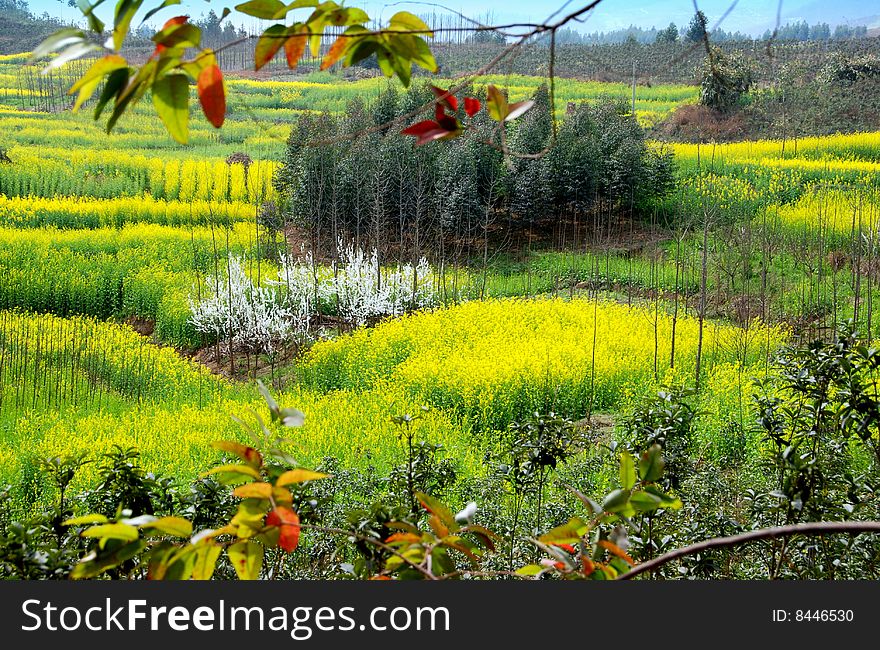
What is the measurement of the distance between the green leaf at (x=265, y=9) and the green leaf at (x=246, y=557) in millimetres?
361

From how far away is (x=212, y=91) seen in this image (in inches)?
19.9

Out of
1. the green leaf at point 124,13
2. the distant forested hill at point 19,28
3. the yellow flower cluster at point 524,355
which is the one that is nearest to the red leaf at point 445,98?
the green leaf at point 124,13

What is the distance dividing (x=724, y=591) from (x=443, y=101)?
55 cm

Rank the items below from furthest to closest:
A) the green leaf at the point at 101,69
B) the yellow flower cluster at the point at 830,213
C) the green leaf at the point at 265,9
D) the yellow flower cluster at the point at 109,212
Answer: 1. the yellow flower cluster at the point at 109,212
2. the yellow flower cluster at the point at 830,213
3. the green leaf at the point at 265,9
4. the green leaf at the point at 101,69

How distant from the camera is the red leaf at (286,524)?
1.76 ft

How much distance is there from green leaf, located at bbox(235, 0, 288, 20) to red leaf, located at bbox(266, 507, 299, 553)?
1.09 feet

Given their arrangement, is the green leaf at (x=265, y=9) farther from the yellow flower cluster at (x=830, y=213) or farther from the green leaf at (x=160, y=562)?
the yellow flower cluster at (x=830, y=213)

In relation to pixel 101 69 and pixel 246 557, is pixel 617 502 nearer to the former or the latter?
pixel 246 557

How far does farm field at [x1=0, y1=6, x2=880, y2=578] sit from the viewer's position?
6.68ft

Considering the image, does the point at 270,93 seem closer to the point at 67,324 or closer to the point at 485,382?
the point at 67,324

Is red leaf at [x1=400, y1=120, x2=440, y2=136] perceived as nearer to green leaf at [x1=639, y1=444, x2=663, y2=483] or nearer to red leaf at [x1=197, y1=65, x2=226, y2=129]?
red leaf at [x1=197, y1=65, x2=226, y2=129]

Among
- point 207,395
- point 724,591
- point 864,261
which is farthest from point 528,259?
point 724,591

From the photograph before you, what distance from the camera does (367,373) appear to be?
5234 mm

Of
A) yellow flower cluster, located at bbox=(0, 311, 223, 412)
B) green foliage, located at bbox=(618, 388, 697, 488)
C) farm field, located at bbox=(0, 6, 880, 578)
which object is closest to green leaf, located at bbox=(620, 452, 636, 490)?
farm field, located at bbox=(0, 6, 880, 578)
